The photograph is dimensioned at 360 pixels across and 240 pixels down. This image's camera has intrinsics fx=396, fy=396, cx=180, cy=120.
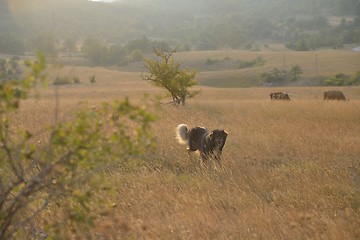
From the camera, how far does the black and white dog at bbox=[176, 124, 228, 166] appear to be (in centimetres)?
760

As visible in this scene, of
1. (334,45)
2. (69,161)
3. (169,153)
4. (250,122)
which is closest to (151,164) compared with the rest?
(169,153)

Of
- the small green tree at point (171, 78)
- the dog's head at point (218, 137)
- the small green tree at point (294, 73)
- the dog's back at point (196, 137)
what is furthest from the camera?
the small green tree at point (294, 73)

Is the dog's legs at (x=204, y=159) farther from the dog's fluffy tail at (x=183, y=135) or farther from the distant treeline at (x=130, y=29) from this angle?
the distant treeline at (x=130, y=29)

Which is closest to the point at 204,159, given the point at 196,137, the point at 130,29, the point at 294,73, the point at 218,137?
the point at 218,137

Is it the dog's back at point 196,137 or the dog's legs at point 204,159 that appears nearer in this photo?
the dog's legs at point 204,159

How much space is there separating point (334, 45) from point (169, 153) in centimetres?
10910

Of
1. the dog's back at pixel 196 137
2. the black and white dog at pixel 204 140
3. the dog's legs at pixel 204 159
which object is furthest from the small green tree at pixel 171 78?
the dog's legs at pixel 204 159

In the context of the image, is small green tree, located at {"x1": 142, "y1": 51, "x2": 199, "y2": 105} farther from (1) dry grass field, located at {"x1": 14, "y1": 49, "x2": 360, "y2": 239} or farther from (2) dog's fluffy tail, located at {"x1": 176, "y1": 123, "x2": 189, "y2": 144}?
(2) dog's fluffy tail, located at {"x1": 176, "y1": 123, "x2": 189, "y2": 144}

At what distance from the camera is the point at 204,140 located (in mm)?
7984

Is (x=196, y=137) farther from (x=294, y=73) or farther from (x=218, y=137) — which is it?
(x=294, y=73)

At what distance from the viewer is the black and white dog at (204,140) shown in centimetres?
760

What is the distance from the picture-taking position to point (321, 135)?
10.8 m

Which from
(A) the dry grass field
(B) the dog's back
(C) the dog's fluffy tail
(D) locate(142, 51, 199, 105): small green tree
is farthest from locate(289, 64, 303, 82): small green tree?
(B) the dog's back

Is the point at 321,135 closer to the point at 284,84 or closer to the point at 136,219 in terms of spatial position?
the point at 136,219
